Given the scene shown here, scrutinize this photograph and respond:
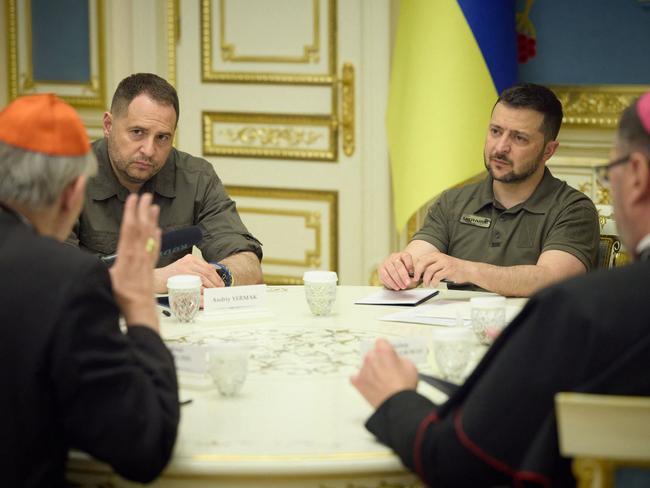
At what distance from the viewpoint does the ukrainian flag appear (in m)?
4.47

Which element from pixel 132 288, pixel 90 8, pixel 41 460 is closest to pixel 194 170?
pixel 132 288

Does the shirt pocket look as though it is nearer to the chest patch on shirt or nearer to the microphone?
the chest patch on shirt

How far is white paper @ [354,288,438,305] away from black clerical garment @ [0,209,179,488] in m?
1.28

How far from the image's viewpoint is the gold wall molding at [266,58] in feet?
16.8

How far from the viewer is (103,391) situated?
155 centimetres

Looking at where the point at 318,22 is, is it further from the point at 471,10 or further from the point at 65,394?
the point at 65,394

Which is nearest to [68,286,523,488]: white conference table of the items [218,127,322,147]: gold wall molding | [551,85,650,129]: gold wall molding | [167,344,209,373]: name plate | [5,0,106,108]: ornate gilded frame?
[167,344,209,373]: name plate

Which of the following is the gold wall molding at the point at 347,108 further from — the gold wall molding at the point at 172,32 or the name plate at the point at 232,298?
the name plate at the point at 232,298

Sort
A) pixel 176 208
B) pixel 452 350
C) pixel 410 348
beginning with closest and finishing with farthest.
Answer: pixel 452 350, pixel 410 348, pixel 176 208

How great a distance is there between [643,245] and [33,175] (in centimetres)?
95

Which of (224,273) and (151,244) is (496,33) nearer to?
(224,273)

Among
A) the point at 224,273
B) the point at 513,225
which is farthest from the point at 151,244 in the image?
the point at 513,225

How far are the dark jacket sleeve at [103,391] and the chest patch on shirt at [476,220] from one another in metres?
1.93

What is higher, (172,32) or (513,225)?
(172,32)
